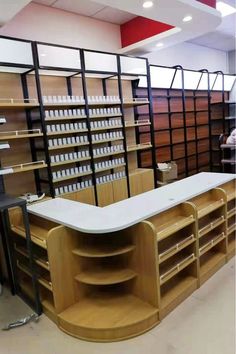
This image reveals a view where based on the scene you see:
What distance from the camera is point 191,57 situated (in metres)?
6.48

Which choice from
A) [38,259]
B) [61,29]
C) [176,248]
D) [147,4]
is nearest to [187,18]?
[147,4]

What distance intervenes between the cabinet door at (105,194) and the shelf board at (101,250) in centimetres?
158

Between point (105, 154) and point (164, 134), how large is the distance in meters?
2.33

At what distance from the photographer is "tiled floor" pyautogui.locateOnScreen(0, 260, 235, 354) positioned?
80.0 inches

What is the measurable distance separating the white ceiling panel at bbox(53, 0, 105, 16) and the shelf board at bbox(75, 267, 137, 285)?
351cm

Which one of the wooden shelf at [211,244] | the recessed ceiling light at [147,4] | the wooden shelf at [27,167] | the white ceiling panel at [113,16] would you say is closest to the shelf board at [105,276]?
the wooden shelf at [211,244]

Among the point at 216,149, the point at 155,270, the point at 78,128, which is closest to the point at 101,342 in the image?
the point at 155,270

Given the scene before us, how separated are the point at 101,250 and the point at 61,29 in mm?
3306

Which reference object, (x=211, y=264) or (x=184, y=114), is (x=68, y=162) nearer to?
(x=211, y=264)

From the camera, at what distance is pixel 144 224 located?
7.30 feet

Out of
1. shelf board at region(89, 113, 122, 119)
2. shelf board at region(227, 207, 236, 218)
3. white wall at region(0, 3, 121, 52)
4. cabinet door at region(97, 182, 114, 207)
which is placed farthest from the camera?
cabinet door at region(97, 182, 114, 207)

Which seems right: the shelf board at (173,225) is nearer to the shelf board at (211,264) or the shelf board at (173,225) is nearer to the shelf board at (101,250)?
the shelf board at (101,250)

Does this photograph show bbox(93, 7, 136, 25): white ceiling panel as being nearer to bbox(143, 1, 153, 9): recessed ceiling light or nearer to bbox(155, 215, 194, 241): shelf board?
bbox(143, 1, 153, 9): recessed ceiling light

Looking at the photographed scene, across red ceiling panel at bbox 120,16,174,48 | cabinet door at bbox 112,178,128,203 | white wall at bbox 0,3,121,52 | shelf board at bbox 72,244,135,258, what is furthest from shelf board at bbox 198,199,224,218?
white wall at bbox 0,3,121,52
